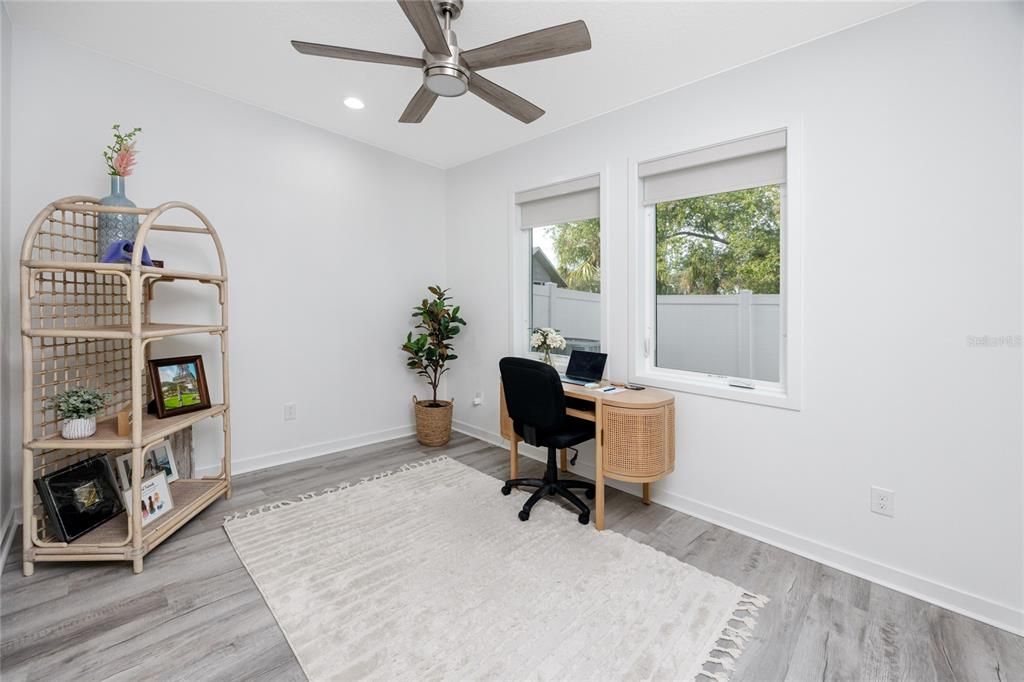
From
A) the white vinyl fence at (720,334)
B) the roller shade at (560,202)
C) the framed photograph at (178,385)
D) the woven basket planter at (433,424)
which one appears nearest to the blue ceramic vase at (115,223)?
the framed photograph at (178,385)

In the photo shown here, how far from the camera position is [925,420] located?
1.90 metres

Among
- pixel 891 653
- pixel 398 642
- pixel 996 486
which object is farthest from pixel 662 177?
pixel 398 642

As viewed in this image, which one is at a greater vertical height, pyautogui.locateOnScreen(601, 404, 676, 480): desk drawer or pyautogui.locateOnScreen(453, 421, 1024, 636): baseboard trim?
pyautogui.locateOnScreen(601, 404, 676, 480): desk drawer

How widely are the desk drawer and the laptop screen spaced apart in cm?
49

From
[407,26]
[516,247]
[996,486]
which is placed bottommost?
[996,486]

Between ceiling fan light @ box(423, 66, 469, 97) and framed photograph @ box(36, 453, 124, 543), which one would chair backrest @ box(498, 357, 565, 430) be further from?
framed photograph @ box(36, 453, 124, 543)

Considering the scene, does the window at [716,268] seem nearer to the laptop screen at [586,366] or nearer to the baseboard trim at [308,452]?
A: the laptop screen at [586,366]

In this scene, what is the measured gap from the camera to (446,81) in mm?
1900

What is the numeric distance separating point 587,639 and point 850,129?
2.55 meters

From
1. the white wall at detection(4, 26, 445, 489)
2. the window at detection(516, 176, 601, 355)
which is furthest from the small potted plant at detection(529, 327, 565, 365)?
the white wall at detection(4, 26, 445, 489)

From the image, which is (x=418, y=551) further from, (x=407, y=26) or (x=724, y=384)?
(x=407, y=26)

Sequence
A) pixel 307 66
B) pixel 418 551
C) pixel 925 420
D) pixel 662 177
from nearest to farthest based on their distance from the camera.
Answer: pixel 925 420
pixel 418 551
pixel 307 66
pixel 662 177

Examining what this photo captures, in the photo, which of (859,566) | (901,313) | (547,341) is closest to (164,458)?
(547,341)

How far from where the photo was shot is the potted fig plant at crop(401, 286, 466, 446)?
381 cm
